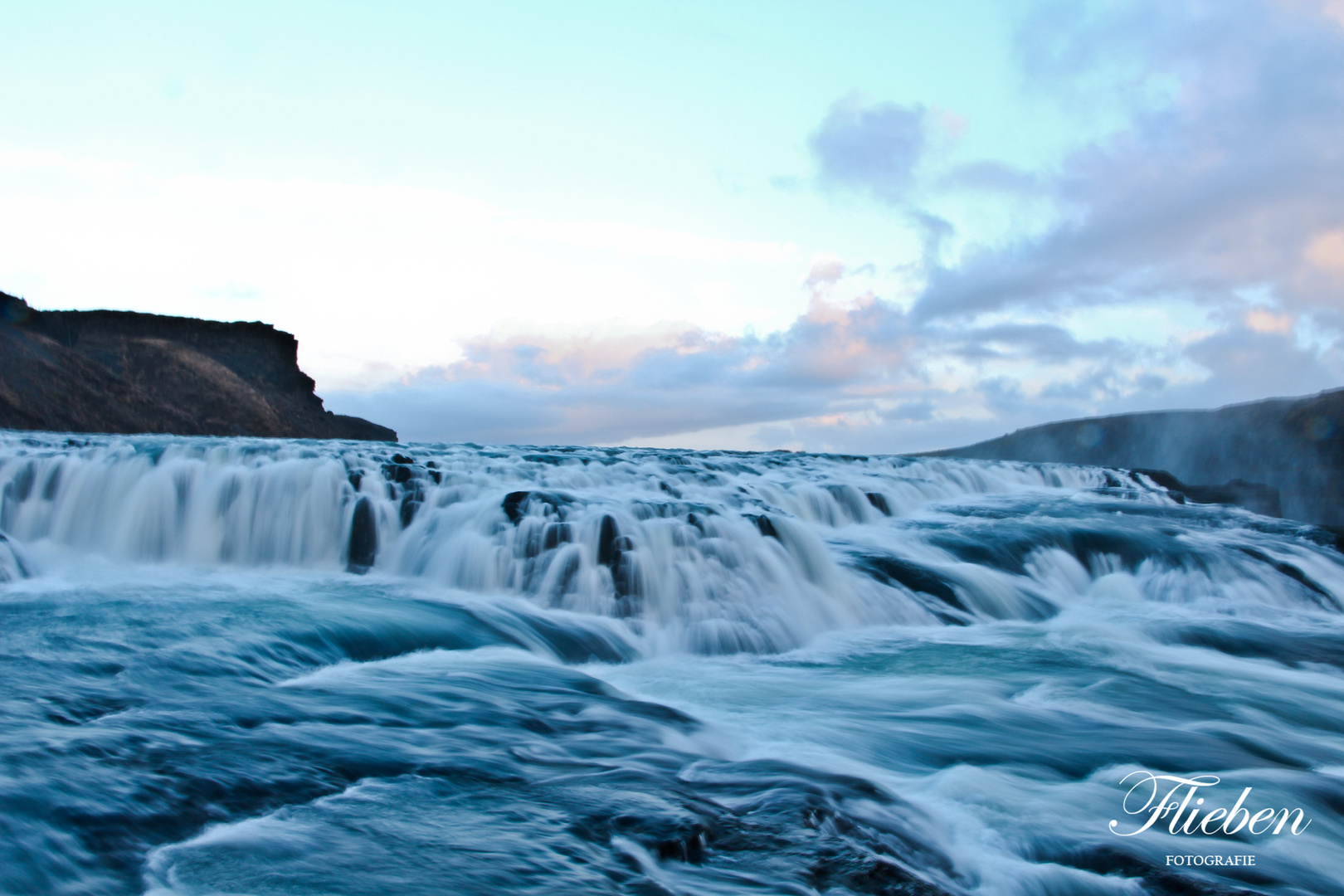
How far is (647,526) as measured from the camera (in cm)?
877

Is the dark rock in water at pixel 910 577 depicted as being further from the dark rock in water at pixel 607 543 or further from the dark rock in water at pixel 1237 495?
the dark rock in water at pixel 1237 495

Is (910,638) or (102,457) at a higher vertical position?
(102,457)

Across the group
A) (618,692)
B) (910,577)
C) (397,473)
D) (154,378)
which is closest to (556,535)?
(397,473)

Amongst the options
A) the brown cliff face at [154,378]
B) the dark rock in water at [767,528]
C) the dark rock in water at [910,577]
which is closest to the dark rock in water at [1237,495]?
the dark rock in water at [910,577]

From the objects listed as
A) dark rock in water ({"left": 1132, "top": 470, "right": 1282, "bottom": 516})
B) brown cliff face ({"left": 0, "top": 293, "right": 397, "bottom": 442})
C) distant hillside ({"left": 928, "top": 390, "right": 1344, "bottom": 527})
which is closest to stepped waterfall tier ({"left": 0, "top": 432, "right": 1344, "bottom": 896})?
dark rock in water ({"left": 1132, "top": 470, "right": 1282, "bottom": 516})

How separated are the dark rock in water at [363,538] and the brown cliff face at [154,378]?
89.5 ft

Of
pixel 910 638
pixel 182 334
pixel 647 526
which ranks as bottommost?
pixel 910 638

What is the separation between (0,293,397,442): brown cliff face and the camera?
3231cm

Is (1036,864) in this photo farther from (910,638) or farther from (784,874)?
(910,638)

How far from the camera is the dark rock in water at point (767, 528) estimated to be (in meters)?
9.16

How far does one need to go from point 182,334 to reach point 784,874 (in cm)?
6128

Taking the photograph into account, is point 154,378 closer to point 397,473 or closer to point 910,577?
point 397,473

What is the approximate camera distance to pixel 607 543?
8.22m

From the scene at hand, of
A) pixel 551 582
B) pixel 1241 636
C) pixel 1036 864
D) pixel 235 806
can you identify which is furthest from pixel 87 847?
pixel 1241 636
